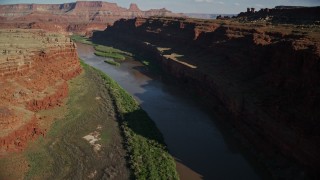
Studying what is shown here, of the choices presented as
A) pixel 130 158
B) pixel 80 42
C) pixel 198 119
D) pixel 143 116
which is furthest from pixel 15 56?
pixel 80 42

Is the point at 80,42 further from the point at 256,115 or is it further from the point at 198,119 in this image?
the point at 256,115

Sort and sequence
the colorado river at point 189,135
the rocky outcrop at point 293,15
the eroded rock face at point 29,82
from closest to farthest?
the colorado river at point 189,135, the eroded rock face at point 29,82, the rocky outcrop at point 293,15

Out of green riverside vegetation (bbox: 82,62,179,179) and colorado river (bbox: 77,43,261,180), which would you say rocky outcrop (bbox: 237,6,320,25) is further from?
green riverside vegetation (bbox: 82,62,179,179)

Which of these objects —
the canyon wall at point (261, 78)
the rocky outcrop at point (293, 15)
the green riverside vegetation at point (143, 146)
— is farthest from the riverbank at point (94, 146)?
the rocky outcrop at point (293, 15)

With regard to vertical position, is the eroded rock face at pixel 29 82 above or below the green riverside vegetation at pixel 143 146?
above

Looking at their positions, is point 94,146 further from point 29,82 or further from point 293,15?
point 293,15

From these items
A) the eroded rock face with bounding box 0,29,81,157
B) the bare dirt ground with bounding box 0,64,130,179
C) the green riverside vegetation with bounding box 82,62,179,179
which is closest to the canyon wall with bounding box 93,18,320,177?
the green riverside vegetation with bounding box 82,62,179,179

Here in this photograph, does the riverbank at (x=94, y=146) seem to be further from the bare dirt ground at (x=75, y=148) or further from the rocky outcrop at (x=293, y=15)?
the rocky outcrop at (x=293, y=15)
